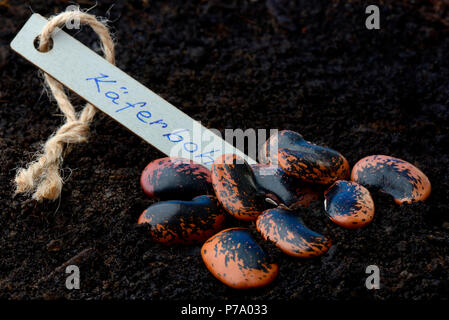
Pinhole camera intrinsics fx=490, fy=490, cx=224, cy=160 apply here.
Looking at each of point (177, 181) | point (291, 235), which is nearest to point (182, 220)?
point (177, 181)

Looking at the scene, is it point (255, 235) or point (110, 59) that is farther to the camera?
point (110, 59)

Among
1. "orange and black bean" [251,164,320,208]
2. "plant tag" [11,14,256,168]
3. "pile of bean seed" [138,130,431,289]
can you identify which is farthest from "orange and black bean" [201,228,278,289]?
"plant tag" [11,14,256,168]

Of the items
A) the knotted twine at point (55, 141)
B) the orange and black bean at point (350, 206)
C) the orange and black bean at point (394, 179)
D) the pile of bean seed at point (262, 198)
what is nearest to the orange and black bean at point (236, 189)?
the pile of bean seed at point (262, 198)

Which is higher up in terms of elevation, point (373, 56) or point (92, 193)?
point (373, 56)

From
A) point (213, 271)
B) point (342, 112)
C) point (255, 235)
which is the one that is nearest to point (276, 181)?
point (255, 235)
